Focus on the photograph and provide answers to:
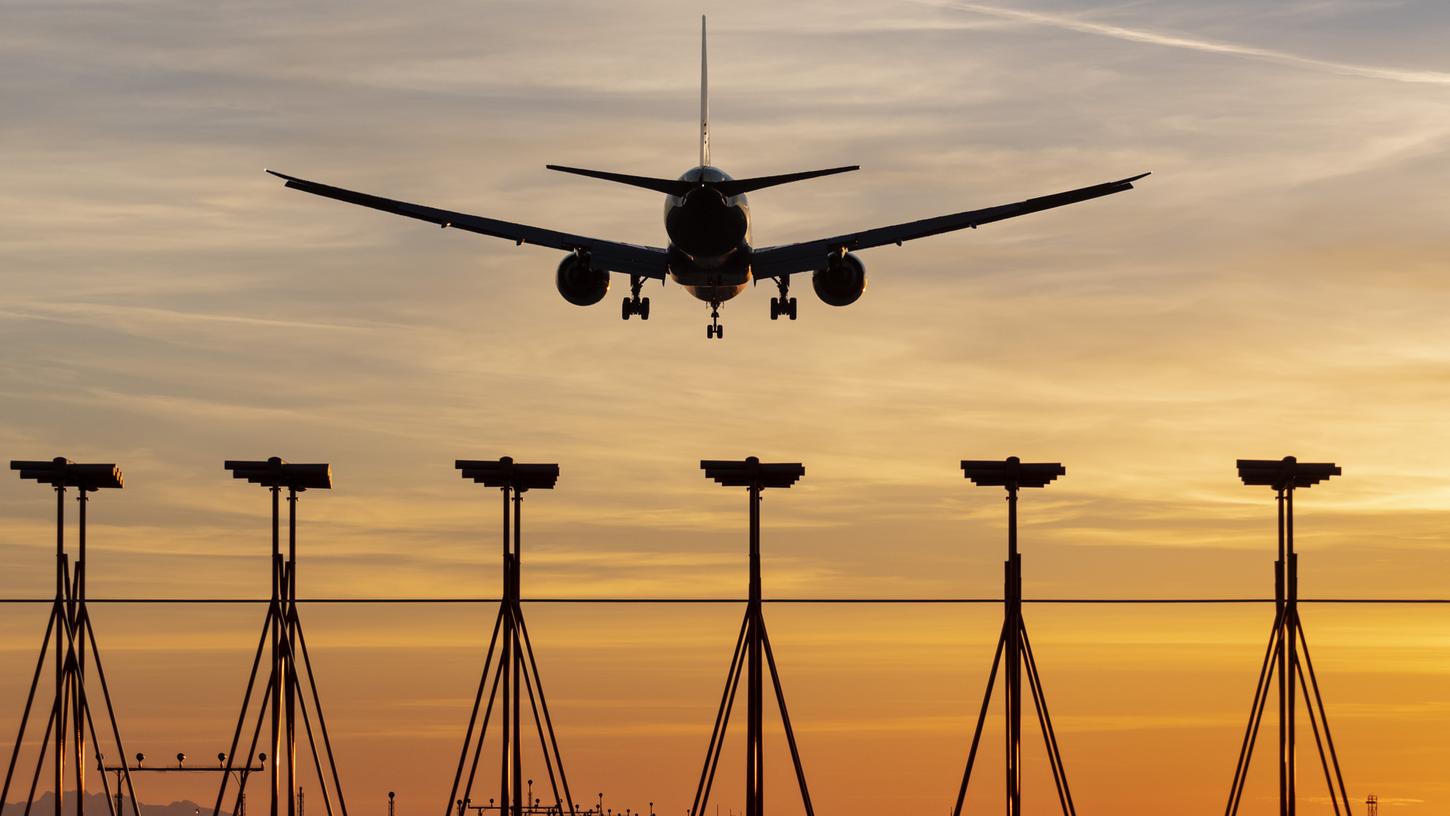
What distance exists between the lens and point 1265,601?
5366 centimetres

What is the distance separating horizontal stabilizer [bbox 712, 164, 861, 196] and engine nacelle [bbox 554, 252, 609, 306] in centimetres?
910

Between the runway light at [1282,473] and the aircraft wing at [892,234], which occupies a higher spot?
the aircraft wing at [892,234]

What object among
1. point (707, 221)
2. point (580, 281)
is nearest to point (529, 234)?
point (580, 281)

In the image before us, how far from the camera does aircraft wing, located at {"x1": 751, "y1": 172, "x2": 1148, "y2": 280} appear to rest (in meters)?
75.9

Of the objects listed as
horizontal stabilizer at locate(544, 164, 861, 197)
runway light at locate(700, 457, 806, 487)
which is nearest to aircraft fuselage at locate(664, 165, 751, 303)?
horizontal stabilizer at locate(544, 164, 861, 197)

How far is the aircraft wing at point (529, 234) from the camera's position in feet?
251

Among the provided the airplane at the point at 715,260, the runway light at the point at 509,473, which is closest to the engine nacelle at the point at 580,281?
the airplane at the point at 715,260

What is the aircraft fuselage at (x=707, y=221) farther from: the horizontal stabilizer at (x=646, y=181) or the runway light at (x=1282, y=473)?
the runway light at (x=1282, y=473)

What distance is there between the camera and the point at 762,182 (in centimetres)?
6962

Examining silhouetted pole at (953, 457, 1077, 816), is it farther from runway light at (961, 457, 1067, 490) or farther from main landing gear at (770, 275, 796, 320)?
main landing gear at (770, 275, 796, 320)

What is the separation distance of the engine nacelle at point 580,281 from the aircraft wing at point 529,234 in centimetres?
40

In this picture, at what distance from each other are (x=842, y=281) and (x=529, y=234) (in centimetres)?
1196

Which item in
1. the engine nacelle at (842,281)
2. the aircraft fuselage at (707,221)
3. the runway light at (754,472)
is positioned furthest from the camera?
the engine nacelle at (842,281)

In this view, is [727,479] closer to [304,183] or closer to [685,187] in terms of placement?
[685,187]
